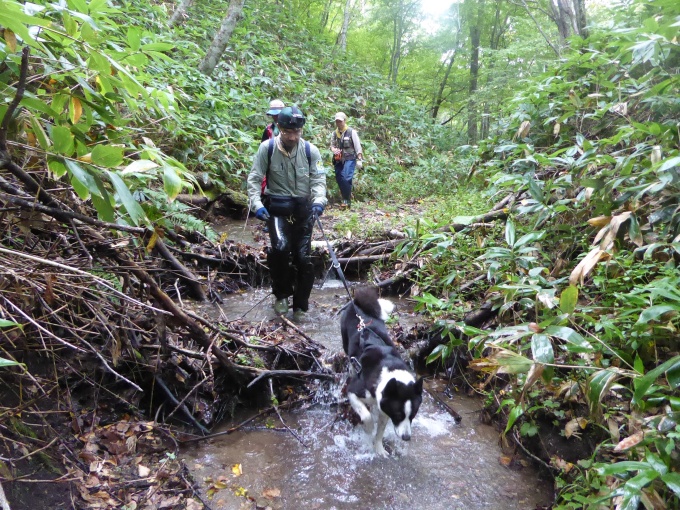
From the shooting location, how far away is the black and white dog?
134 inches

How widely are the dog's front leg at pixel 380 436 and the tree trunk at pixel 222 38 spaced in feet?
28.2

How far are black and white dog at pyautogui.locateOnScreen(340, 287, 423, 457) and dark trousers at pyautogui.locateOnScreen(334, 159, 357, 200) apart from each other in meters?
6.61

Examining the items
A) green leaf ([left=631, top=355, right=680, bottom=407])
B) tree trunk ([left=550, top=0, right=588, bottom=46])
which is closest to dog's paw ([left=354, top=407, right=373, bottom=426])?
green leaf ([left=631, top=355, right=680, bottom=407])

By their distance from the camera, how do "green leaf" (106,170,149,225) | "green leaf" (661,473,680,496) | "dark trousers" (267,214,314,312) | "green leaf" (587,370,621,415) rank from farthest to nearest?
"dark trousers" (267,214,314,312) < "green leaf" (587,370,621,415) < "green leaf" (661,473,680,496) < "green leaf" (106,170,149,225)

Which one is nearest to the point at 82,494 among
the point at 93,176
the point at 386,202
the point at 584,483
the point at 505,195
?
the point at 93,176

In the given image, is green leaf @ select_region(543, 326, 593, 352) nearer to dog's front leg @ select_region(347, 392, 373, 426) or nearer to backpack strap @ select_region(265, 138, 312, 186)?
dog's front leg @ select_region(347, 392, 373, 426)

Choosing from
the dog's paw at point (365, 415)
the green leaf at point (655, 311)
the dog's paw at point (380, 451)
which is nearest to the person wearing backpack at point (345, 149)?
the dog's paw at point (365, 415)

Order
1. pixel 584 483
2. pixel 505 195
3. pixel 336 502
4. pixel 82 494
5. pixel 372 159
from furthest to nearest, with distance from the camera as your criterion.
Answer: pixel 372 159
pixel 505 195
pixel 336 502
pixel 584 483
pixel 82 494

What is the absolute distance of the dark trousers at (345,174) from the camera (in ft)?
34.7

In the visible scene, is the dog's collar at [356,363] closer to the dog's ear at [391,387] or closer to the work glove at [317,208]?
the dog's ear at [391,387]

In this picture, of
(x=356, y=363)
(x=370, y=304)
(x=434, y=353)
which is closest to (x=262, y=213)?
(x=370, y=304)

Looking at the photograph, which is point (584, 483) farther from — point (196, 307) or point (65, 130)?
point (196, 307)

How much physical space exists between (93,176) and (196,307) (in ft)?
13.2

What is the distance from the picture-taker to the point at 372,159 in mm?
14016
